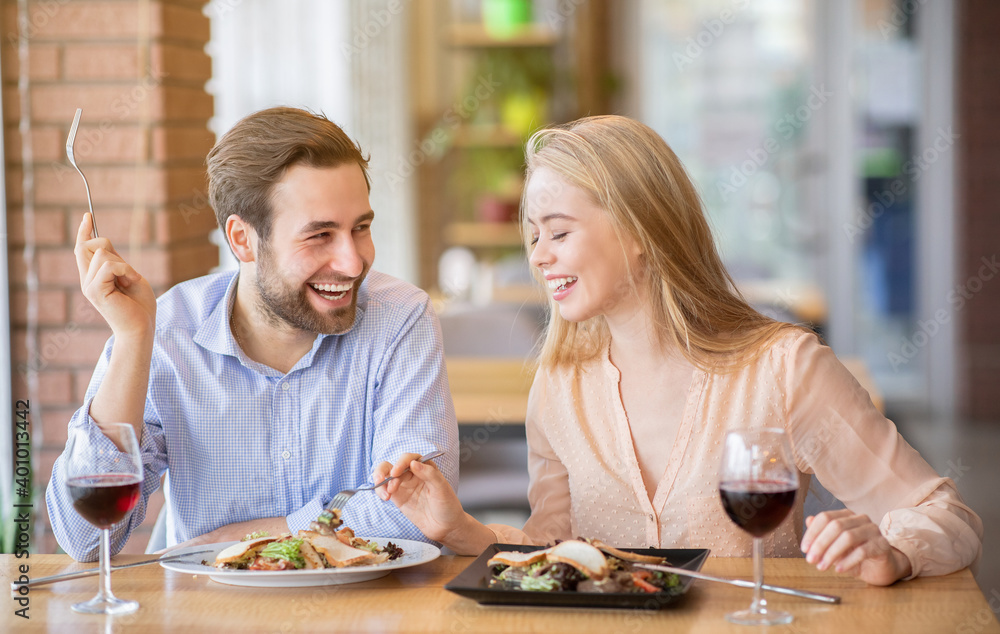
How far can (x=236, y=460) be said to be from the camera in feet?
5.67

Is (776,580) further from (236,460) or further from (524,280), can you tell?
(524,280)

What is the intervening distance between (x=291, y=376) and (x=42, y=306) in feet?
3.58

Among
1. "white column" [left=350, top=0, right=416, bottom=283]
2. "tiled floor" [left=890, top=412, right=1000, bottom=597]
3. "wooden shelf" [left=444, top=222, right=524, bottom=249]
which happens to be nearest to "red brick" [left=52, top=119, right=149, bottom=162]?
"white column" [left=350, top=0, right=416, bottom=283]

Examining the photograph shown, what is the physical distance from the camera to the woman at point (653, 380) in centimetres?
160

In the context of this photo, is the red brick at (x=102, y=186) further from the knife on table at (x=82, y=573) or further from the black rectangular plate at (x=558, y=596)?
the black rectangular plate at (x=558, y=596)

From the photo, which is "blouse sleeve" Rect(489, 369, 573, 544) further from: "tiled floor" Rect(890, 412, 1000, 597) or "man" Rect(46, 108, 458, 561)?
"tiled floor" Rect(890, 412, 1000, 597)

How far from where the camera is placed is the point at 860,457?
1.55m

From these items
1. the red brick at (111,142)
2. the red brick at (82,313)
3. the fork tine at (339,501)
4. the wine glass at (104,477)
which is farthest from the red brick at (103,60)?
the wine glass at (104,477)

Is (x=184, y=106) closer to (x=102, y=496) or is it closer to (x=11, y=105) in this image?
(x=11, y=105)

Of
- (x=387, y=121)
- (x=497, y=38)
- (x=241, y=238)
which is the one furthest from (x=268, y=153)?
(x=497, y=38)

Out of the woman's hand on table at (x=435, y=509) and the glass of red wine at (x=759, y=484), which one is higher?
the glass of red wine at (x=759, y=484)

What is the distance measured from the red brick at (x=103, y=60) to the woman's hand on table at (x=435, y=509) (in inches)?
58.8

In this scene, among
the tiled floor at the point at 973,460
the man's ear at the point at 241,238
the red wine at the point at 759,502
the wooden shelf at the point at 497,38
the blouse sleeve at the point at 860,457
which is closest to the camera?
the red wine at the point at 759,502

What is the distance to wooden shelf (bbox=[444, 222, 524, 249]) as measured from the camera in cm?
621
